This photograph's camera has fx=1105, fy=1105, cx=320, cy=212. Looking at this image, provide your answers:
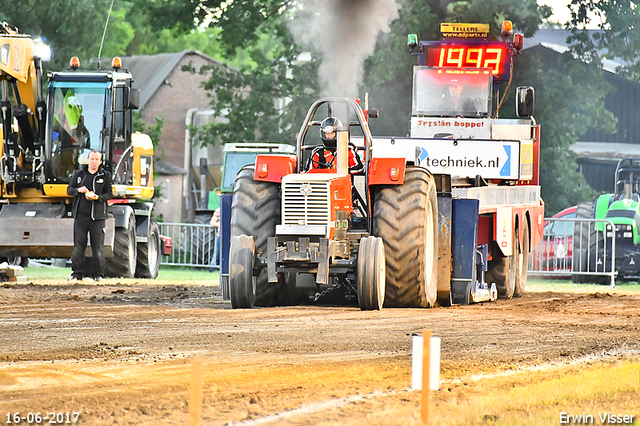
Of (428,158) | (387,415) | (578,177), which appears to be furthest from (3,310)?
(578,177)

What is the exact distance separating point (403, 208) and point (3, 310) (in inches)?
190

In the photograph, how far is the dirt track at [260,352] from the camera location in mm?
6629

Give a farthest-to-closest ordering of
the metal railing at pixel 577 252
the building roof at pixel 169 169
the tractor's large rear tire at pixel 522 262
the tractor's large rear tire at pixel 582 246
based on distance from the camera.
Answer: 1. the building roof at pixel 169 169
2. the tractor's large rear tire at pixel 582 246
3. the metal railing at pixel 577 252
4. the tractor's large rear tire at pixel 522 262

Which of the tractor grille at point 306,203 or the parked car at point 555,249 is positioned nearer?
the tractor grille at point 306,203

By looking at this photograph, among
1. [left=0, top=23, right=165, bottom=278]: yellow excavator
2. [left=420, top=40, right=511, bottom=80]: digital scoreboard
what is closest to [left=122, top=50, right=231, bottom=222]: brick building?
[left=0, top=23, right=165, bottom=278]: yellow excavator

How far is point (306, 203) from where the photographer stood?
11.9 m

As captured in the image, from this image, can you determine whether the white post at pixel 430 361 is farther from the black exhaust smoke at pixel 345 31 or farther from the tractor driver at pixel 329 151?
the black exhaust smoke at pixel 345 31

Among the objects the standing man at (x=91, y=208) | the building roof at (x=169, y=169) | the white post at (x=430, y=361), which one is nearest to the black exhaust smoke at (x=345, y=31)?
the standing man at (x=91, y=208)

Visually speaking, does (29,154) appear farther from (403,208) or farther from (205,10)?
(205,10)

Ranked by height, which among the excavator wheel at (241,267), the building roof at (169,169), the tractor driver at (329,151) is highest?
the building roof at (169,169)

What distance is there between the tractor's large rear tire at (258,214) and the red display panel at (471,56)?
6.92 metres

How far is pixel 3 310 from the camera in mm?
12953

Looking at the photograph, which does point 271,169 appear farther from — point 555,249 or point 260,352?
point 555,249

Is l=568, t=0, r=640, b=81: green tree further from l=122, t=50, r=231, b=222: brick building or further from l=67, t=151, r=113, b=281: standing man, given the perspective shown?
l=122, t=50, r=231, b=222: brick building
